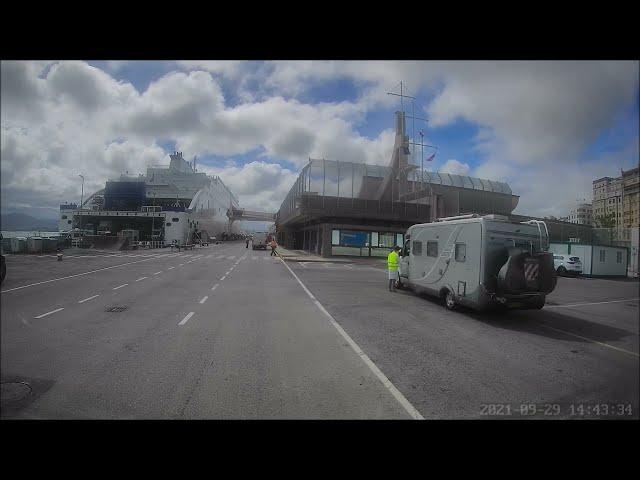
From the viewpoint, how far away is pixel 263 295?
12.2m

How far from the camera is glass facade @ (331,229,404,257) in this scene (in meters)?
39.3

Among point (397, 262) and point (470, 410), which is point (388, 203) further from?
point (470, 410)

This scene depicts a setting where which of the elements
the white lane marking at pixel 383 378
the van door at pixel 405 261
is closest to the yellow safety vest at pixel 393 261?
the van door at pixel 405 261

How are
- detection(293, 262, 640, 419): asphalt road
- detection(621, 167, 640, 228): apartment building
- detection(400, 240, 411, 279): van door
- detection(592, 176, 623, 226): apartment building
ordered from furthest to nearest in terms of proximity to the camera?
1. detection(400, 240, 411, 279): van door
2. detection(293, 262, 640, 419): asphalt road
3. detection(592, 176, 623, 226): apartment building
4. detection(621, 167, 640, 228): apartment building

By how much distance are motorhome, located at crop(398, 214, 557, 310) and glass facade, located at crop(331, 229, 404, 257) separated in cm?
2806

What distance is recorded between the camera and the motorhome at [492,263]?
8.09 metres

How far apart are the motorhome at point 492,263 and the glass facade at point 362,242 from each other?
28056 millimetres

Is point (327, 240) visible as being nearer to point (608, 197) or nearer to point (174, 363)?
point (174, 363)

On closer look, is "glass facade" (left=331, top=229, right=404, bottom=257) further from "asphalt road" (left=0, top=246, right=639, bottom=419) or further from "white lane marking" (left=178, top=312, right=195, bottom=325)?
"white lane marking" (left=178, top=312, right=195, bottom=325)

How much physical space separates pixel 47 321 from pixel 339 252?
110ft

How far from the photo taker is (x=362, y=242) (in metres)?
40.0

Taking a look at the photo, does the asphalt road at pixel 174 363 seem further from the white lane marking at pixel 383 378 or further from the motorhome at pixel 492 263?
the motorhome at pixel 492 263

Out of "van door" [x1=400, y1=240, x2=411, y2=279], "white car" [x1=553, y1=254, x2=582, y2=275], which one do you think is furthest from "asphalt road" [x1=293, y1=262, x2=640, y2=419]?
"white car" [x1=553, y1=254, x2=582, y2=275]
